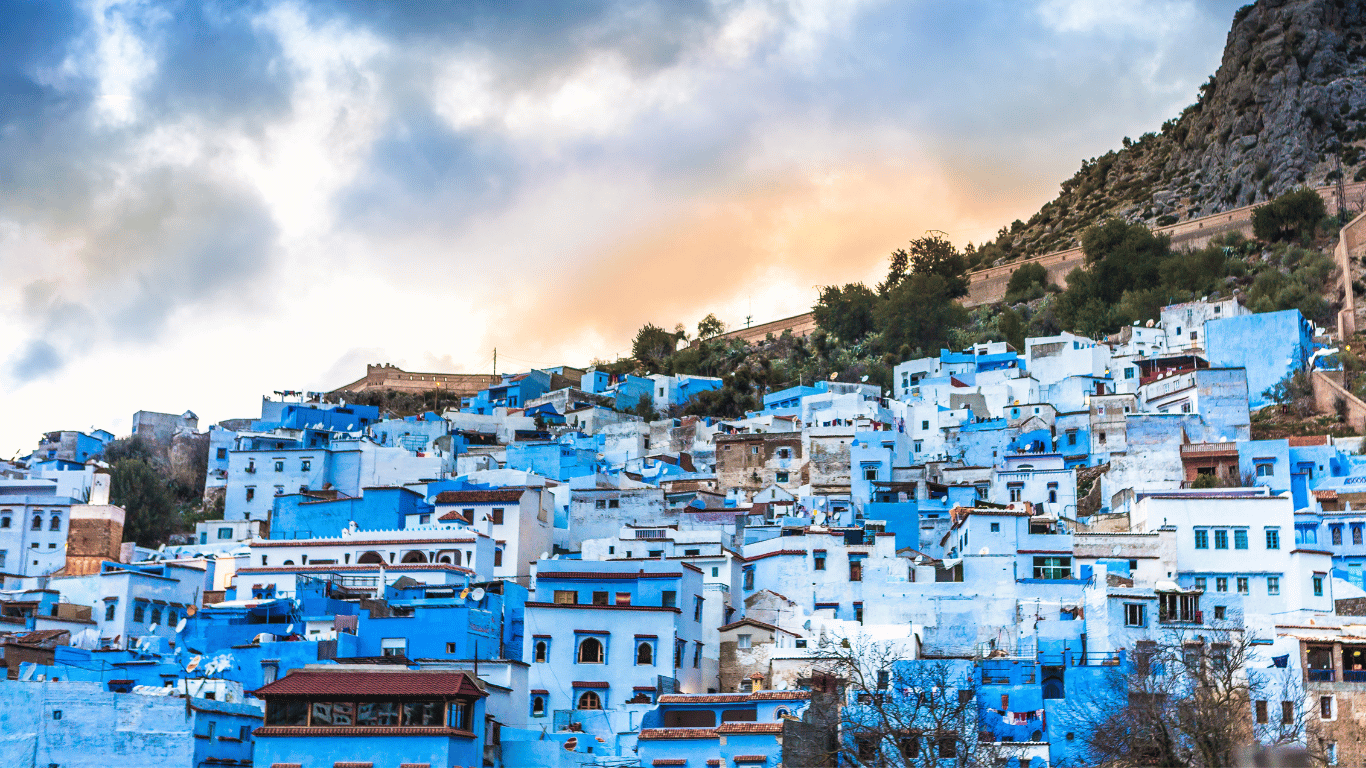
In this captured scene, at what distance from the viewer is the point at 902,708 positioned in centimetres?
3159

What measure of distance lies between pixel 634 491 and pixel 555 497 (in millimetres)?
2556

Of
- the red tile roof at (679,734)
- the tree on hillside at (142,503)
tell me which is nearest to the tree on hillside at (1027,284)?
the tree on hillside at (142,503)

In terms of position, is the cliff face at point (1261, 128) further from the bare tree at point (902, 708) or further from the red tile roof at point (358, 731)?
the red tile roof at point (358, 731)

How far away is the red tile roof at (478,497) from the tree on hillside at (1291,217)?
48.3 meters

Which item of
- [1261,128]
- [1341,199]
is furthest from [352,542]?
[1261,128]

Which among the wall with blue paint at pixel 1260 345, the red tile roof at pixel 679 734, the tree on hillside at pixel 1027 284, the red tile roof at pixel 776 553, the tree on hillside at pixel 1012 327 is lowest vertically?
the red tile roof at pixel 679 734

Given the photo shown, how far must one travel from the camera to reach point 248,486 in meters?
54.8

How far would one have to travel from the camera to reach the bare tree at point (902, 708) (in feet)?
96.6

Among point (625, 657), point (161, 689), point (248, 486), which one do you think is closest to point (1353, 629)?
point (625, 657)

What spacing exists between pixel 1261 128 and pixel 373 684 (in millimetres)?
75787

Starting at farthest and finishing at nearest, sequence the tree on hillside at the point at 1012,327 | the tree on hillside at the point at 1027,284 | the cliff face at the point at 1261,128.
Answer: the cliff face at the point at 1261,128 → the tree on hillside at the point at 1027,284 → the tree on hillside at the point at 1012,327

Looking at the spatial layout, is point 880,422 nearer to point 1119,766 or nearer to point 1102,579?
point 1102,579

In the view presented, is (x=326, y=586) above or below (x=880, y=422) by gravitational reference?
below

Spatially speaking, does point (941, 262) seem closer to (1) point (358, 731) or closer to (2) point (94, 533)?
(2) point (94, 533)
